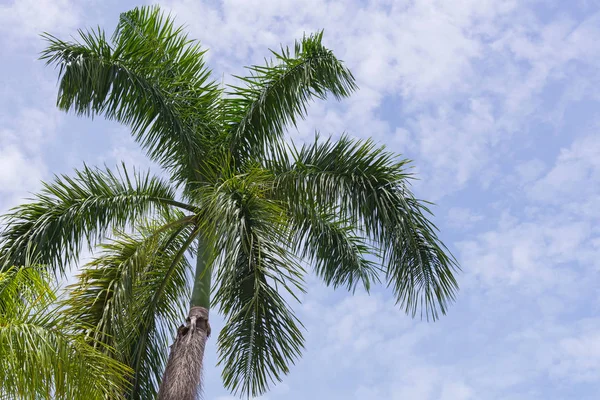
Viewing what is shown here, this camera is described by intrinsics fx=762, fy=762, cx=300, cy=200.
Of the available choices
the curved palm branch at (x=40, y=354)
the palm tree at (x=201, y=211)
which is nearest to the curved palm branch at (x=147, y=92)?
the palm tree at (x=201, y=211)

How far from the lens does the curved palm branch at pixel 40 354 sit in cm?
564

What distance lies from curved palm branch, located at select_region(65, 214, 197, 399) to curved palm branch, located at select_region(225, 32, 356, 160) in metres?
1.45

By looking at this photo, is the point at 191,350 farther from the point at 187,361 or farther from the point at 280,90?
the point at 280,90

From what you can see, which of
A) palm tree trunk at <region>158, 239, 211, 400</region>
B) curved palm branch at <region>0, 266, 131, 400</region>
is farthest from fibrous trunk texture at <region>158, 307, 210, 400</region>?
curved palm branch at <region>0, 266, 131, 400</region>

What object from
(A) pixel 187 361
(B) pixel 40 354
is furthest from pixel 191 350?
(B) pixel 40 354

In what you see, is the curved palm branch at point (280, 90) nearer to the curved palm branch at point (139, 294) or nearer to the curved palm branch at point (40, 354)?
the curved palm branch at point (139, 294)

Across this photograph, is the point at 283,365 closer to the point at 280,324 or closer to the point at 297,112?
the point at 280,324

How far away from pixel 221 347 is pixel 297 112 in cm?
352

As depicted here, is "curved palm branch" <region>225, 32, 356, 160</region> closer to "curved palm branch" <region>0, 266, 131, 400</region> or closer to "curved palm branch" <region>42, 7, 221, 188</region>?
"curved palm branch" <region>42, 7, 221, 188</region>

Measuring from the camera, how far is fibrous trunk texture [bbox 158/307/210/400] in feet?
27.9

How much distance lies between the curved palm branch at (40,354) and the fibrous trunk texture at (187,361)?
1981 millimetres

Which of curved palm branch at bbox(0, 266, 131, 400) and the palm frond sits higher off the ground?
the palm frond

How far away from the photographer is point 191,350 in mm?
8859

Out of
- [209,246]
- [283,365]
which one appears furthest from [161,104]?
[283,365]
